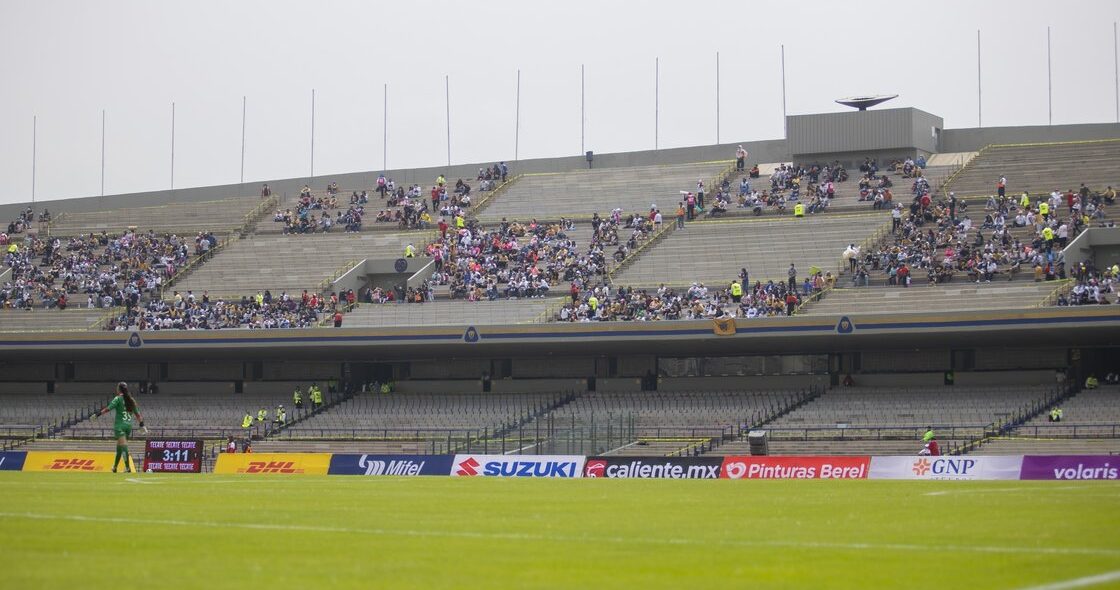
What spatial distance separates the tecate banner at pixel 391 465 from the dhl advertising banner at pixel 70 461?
8.18 meters

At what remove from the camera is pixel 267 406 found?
67.4 m

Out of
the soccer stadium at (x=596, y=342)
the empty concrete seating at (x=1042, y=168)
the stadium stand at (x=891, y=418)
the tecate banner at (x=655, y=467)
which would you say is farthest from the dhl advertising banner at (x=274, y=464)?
the empty concrete seating at (x=1042, y=168)

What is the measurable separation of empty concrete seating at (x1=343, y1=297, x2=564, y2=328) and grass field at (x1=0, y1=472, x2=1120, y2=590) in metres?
37.8

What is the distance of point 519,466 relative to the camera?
43.2 metres

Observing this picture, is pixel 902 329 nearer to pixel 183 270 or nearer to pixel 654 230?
pixel 654 230

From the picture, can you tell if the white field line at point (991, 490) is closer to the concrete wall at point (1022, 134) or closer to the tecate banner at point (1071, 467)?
the tecate banner at point (1071, 467)

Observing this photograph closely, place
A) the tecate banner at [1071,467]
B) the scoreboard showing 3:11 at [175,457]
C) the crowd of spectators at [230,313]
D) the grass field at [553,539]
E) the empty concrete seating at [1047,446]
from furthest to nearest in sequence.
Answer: the crowd of spectators at [230,313], the empty concrete seating at [1047,446], the scoreboard showing 3:11 at [175,457], the tecate banner at [1071,467], the grass field at [553,539]

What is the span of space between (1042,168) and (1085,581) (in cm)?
6021

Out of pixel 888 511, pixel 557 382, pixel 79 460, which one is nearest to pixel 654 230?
pixel 557 382

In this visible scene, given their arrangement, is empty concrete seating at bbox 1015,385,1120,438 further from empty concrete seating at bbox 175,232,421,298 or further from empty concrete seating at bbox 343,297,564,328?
empty concrete seating at bbox 175,232,421,298

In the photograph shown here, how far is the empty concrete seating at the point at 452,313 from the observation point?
211 ft

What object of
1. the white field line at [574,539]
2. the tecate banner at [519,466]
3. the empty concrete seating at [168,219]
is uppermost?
the empty concrete seating at [168,219]

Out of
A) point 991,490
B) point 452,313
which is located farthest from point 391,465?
point 991,490

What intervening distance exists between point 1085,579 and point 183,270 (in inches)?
2727
